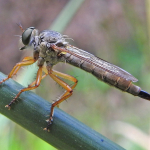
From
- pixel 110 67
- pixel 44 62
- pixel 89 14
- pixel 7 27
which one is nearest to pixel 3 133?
pixel 44 62

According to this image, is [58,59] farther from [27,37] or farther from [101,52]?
[101,52]

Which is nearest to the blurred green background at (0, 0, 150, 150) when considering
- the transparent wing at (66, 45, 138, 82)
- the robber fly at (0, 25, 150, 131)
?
the robber fly at (0, 25, 150, 131)

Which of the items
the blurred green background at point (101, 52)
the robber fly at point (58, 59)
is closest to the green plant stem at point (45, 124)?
the robber fly at point (58, 59)

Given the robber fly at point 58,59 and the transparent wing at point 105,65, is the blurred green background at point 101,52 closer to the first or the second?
Answer: the robber fly at point 58,59

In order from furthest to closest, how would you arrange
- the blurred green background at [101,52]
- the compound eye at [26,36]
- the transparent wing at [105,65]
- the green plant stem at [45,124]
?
the blurred green background at [101,52]
the compound eye at [26,36]
the transparent wing at [105,65]
the green plant stem at [45,124]

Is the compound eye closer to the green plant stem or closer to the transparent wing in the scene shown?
the transparent wing

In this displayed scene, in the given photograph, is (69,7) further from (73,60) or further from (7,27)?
(7,27)
